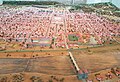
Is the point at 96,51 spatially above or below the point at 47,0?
below

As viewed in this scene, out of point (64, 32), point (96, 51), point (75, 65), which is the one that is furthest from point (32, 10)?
point (75, 65)

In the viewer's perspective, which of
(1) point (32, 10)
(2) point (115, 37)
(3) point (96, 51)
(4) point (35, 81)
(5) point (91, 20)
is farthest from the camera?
(1) point (32, 10)

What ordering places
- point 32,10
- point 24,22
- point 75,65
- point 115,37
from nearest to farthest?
point 75,65, point 115,37, point 24,22, point 32,10

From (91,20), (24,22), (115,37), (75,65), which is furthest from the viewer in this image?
(91,20)

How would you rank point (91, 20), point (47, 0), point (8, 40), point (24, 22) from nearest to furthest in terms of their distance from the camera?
point (8, 40), point (24, 22), point (91, 20), point (47, 0)

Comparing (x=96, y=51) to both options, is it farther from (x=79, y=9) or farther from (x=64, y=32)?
(x=79, y=9)

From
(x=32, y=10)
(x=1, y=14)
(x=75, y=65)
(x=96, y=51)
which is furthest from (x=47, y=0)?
(x=75, y=65)

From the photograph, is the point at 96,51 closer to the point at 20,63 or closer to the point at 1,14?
the point at 20,63

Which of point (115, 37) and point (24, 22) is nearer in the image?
point (115, 37)

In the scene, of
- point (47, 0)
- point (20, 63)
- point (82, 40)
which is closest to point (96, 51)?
point (82, 40)
